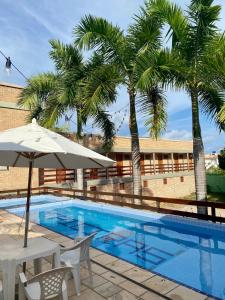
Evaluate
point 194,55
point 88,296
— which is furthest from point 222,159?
point 88,296

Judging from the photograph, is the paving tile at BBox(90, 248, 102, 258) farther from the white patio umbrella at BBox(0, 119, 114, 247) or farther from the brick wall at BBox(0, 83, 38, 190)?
the brick wall at BBox(0, 83, 38, 190)

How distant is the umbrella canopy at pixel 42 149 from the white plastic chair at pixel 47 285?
1.52 meters

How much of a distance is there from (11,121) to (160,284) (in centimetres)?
1603

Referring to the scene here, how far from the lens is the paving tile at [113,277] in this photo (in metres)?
5.19

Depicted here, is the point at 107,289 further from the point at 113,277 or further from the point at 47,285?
the point at 47,285

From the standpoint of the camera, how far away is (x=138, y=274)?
5.57 metres

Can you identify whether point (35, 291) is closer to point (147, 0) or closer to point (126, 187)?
point (147, 0)

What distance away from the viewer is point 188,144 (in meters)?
38.6

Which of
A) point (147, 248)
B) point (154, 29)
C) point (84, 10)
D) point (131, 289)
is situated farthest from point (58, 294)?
point (84, 10)

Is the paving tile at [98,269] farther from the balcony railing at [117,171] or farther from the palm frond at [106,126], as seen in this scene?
the balcony railing at [117,171]

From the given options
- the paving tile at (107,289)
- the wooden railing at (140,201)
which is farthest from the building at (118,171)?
the paving tile at (107,289)

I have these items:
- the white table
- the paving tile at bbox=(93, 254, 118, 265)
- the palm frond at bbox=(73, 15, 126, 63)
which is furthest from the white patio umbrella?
the palm frond at bbox=(73, 15, 126, 63)

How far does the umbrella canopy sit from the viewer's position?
145 inches

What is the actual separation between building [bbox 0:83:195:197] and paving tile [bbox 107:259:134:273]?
13.7 metres
